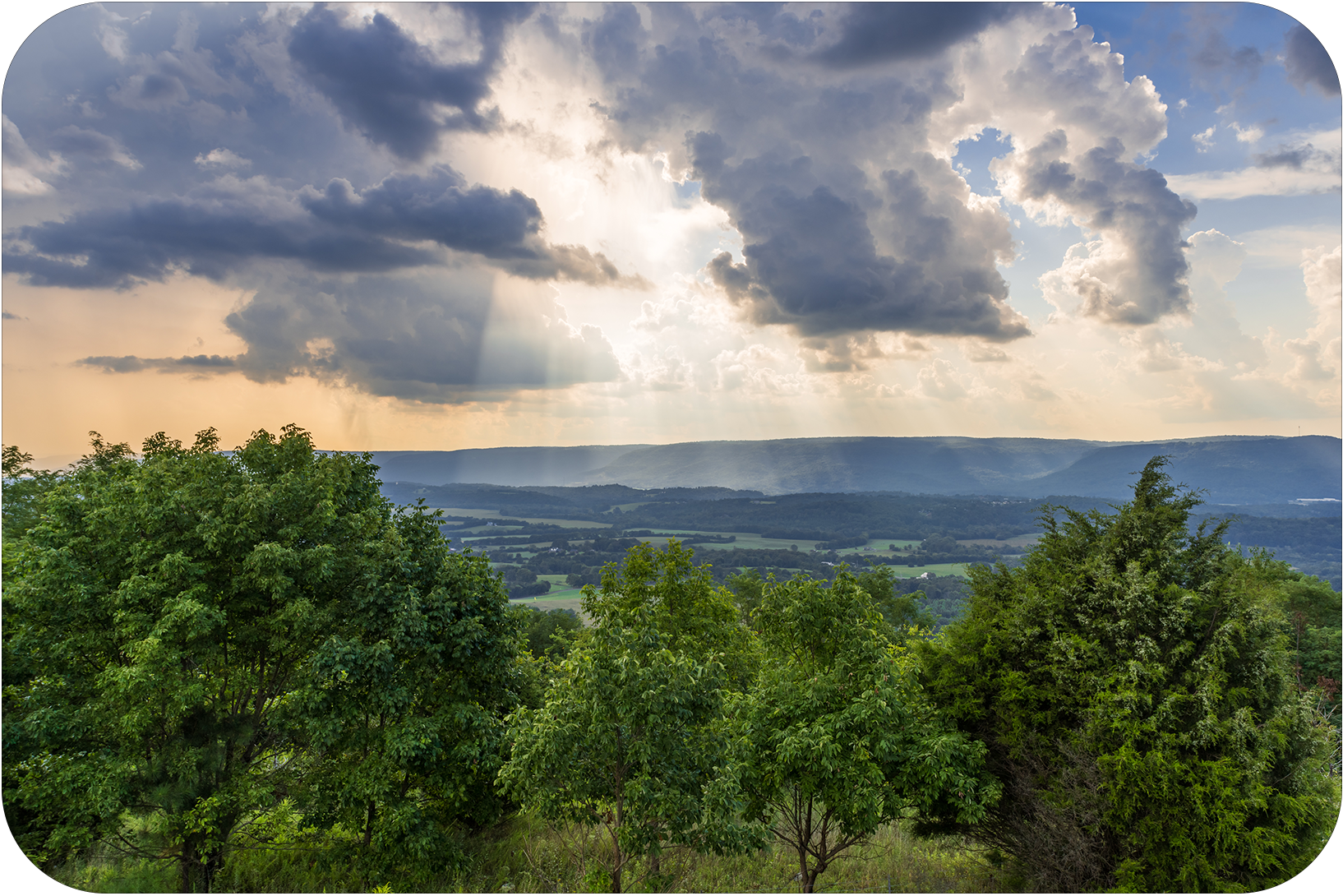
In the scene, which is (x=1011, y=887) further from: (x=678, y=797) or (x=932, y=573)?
(x=932, y=573)

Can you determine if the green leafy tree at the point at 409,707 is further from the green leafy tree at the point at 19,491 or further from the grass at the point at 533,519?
the grass at the point at 533,519

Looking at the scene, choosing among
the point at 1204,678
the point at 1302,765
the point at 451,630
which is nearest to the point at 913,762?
the point at 1204,678

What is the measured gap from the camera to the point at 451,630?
12414 millimetres

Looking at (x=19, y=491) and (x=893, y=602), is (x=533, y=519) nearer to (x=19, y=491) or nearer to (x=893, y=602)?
(x=893, y=602)

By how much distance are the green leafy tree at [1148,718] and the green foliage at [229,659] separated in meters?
10.9

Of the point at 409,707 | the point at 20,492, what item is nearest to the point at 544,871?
the point at 409,707

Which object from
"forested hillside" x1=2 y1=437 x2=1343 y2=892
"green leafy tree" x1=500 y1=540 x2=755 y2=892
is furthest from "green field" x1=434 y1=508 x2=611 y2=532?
"green leafy tree" x1=500 y1=540 x2=755 y2=892

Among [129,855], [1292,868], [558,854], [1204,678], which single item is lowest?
[558,854]

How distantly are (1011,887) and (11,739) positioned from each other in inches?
685

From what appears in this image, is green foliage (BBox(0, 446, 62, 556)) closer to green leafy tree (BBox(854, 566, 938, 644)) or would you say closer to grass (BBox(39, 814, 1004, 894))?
grass (BBox(39, 814, 1004, 894))

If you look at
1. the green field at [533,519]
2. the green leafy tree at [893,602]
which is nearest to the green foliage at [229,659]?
the green leafy tree at [893,602]

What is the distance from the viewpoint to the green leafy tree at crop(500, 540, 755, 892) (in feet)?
30.0

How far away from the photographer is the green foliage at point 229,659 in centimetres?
1000

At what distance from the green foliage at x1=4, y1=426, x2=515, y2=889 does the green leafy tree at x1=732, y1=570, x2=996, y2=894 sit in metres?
5.62
